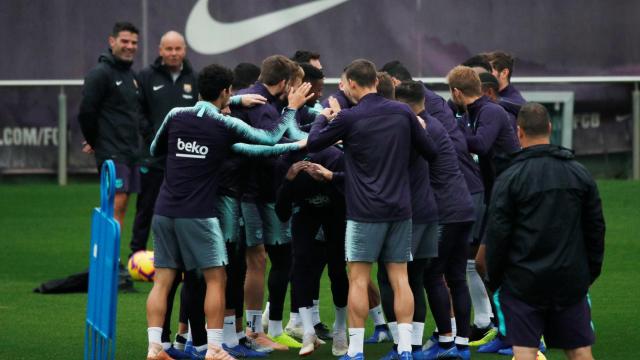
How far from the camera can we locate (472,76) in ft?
34.1

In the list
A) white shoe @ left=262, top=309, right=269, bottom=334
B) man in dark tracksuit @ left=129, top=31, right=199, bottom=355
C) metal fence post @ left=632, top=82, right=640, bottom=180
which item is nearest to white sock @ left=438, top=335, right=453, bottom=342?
white shoe @ left=262, top=309, right=269, bottom=334

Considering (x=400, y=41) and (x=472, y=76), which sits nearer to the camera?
(x=472, y=76)

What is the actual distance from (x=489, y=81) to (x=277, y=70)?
Answer: 1.77m

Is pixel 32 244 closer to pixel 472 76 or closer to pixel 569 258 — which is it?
pixel 472 76

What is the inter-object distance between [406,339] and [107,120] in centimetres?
Answer: 484

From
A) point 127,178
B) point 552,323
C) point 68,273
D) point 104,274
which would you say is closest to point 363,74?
point 104,274

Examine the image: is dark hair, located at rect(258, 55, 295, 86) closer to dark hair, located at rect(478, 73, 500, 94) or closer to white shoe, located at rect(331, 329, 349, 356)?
dark hair, located at rect(478, 73, 500, 94)

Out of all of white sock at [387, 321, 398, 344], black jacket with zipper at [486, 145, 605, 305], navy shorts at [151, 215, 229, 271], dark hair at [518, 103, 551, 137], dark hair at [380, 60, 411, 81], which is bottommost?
white sock at [387, 321, 398, 344]

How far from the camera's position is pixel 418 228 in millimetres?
9688

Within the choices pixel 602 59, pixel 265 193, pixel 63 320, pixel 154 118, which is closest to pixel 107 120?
pixel 154 118

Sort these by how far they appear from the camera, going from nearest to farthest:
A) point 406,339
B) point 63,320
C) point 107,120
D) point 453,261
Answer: point 406,339 → point 453,261 → point 63,320 → point 107,120

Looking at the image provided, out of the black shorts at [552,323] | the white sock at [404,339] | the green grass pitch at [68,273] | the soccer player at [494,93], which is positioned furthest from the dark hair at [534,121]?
the soccer player at [494,93]

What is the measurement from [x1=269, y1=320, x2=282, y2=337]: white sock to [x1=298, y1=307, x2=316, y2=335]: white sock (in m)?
0.45

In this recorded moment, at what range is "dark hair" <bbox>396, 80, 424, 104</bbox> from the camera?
9898mm
